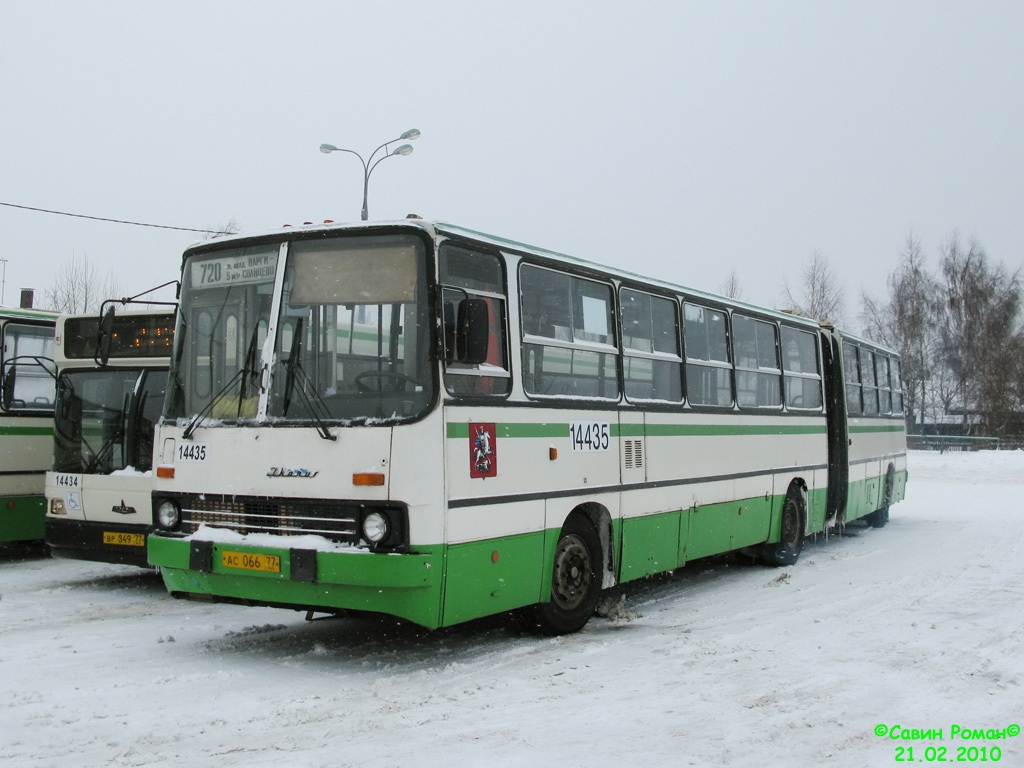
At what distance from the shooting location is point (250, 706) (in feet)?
20.7

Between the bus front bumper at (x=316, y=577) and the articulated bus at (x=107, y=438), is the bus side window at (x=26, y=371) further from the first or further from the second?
the bus front bumper at (x=316, y=577)

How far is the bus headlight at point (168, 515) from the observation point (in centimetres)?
777

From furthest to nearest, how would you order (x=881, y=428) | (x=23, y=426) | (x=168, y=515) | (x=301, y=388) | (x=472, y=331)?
(x=881, y=428) < (x=23, y=426) < (x=168, y=515) < (x=301, y=388) < (x=472, y=331)

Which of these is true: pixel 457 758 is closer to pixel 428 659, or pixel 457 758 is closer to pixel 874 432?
pixel 428 659

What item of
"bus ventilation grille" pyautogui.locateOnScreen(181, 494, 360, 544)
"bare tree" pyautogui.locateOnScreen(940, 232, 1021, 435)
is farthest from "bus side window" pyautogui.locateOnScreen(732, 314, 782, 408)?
"bare tree" pyautogui.locateOnScreen(940, 232, 1021, 435)

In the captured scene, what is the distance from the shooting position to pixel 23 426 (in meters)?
13.0

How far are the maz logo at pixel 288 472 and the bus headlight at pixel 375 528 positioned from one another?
1.65 ft

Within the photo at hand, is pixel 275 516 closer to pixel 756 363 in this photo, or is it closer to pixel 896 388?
pixel 756 363

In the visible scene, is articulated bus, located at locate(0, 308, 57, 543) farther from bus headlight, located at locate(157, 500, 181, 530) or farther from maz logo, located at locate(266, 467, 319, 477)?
maz logo, located at locate(266, 467, 319, 477)

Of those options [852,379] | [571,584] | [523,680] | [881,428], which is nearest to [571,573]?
[571,584]

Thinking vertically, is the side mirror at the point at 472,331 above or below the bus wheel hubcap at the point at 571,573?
above

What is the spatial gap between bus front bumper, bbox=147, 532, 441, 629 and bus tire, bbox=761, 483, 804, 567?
7.38 meters

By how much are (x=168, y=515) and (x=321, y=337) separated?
1.85 metres

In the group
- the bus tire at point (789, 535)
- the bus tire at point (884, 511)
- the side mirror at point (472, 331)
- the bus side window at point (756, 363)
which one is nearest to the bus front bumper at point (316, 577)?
the side mirror at point (472, 331)
